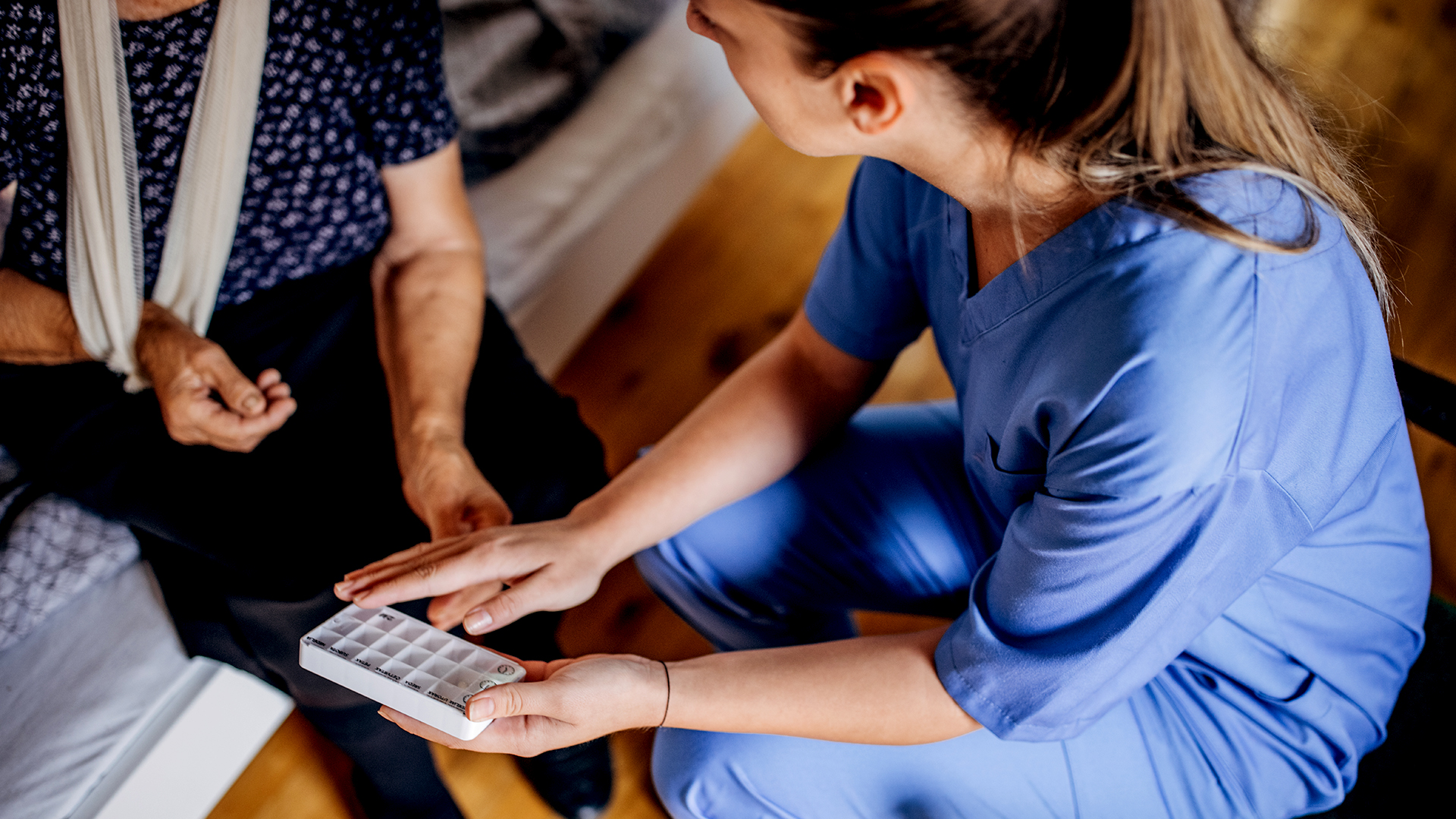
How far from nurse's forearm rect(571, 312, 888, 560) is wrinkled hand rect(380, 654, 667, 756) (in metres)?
0.18

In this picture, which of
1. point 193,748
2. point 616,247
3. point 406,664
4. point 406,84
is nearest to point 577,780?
point 193,748

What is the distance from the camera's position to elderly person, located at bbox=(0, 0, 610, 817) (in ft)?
2.52

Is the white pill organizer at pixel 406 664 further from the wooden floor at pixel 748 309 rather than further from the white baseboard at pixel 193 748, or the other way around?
the wooden floor at pixel 748 309

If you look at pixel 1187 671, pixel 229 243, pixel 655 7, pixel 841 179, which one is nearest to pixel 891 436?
pixel 1187 671

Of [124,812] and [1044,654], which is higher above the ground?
[1044,654]

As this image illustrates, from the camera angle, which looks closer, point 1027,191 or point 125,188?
point 1027,191

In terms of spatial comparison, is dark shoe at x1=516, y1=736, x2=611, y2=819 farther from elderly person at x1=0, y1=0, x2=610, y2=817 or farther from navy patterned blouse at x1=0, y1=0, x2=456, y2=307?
navy patterned blouse at x1=0, y1=0, x2=456, y2=307

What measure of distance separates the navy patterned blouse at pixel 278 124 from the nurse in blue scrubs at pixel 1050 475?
1.24ft

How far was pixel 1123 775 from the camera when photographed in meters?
0.68

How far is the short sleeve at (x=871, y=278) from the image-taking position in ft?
2.57

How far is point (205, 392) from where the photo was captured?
0.76 meters

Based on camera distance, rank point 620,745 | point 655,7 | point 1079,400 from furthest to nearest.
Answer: point 655,7 < point 620,745 < point 1079,400

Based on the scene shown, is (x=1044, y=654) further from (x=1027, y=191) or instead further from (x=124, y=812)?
(x=124, y=812)

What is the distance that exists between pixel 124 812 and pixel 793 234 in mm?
1425
